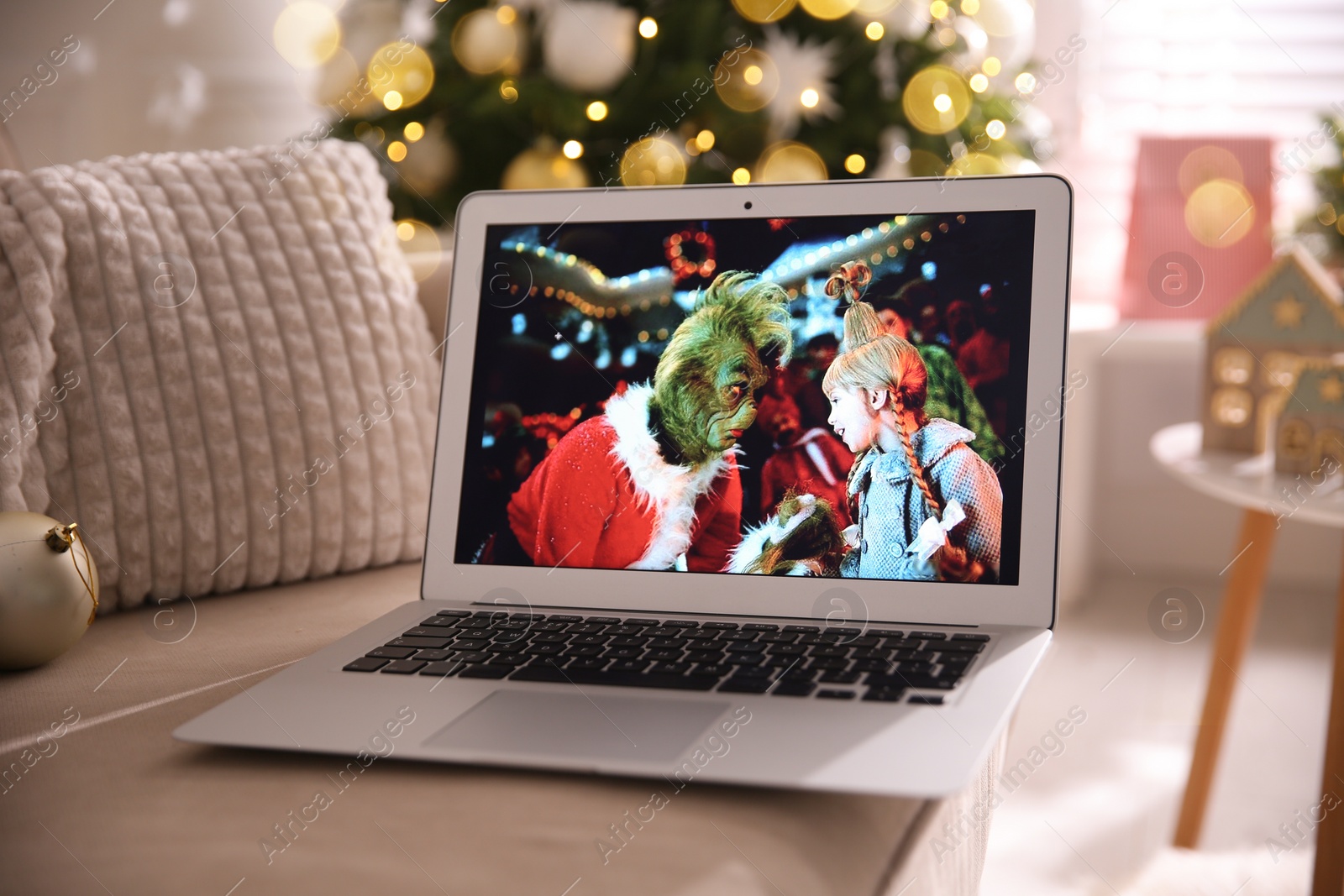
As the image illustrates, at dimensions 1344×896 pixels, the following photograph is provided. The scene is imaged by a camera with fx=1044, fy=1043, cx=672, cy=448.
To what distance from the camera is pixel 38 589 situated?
1.83 feet

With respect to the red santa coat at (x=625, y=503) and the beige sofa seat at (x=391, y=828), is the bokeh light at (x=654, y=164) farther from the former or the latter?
the beige sofa seat at (x=391, y=828)

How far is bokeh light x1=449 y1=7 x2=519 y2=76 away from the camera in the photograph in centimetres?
127

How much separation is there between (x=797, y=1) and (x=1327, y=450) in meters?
0.79

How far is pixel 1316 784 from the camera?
3.86 ft

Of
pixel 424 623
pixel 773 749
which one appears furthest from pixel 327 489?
pixel 773 749

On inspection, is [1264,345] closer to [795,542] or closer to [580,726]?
[795,542]

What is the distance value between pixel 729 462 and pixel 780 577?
0.07 metres

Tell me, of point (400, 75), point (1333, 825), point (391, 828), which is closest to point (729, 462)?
point (391, 828)

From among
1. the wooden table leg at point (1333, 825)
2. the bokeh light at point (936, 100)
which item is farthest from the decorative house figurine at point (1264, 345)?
the bokeh light at point (936, 100)

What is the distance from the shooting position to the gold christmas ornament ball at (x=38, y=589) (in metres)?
0.55

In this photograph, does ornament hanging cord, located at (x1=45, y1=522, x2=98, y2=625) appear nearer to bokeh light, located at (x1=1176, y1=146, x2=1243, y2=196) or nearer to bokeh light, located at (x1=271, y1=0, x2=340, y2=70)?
bokeh light, located at (x1=271, y1=0, x2=340, y2=70)

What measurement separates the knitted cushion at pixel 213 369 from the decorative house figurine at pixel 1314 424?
0.81m

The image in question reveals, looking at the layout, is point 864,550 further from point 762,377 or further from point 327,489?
point 327,489

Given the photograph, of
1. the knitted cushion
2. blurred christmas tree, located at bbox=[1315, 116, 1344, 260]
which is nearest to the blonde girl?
the knitted cushion
